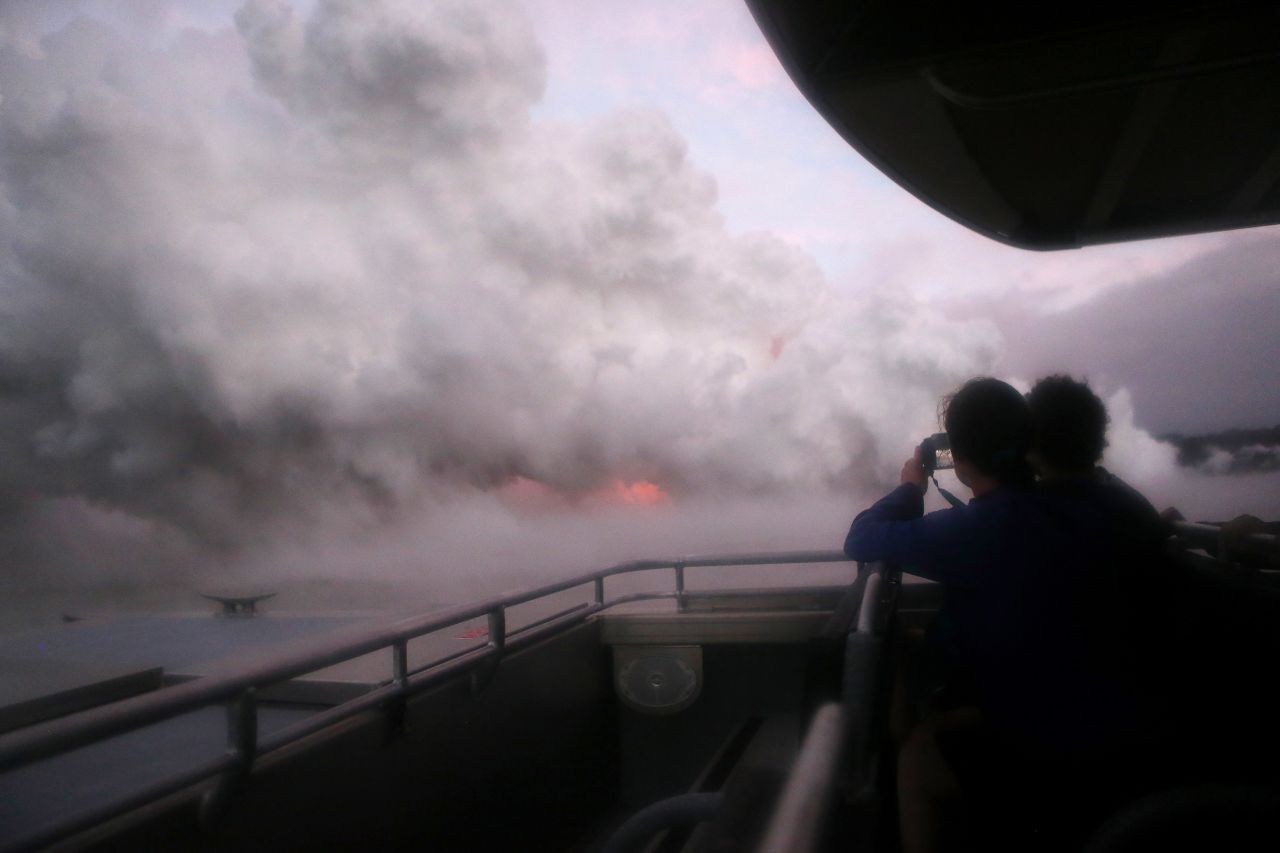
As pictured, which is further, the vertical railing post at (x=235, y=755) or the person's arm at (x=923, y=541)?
the vertical railing post at (x=235, y=755)

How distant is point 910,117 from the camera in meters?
1.96

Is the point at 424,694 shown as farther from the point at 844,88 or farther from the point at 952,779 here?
the point at 844,88

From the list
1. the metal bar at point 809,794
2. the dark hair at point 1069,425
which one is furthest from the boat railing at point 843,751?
the dark hair at point 1069,425

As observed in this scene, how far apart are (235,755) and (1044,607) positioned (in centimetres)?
177

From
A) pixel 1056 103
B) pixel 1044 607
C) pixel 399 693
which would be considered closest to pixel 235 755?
pixel 399 693

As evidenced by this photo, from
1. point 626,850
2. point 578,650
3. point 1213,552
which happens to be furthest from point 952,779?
point 578,650

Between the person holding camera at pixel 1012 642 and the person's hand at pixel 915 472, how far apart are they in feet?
1.20

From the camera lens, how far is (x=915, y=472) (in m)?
2.01

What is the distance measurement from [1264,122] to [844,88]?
1.25 meters

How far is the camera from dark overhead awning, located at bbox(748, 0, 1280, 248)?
1.64 metres

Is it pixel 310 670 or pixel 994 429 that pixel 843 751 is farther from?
pixel 310 670

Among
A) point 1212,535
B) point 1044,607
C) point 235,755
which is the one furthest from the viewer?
point 1212,535

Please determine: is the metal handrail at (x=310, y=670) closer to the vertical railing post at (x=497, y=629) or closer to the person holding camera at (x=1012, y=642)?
the vertical railing post at (x=497, y=629)

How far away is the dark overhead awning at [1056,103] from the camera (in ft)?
5.37
